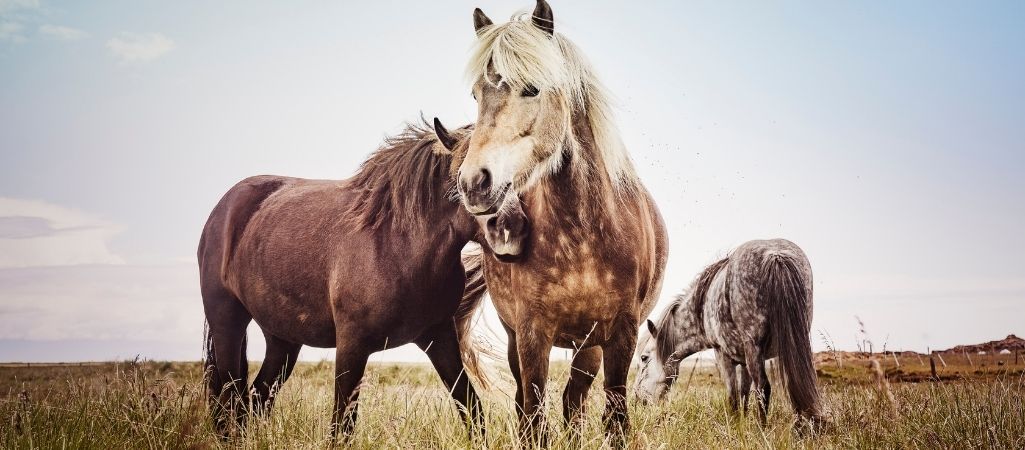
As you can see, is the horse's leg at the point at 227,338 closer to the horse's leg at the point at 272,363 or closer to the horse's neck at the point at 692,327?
the horse's leg at the point at 272,363

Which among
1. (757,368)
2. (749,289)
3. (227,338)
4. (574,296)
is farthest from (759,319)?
(227,338)

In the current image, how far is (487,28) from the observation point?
3.68 m

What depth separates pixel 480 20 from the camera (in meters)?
3.96

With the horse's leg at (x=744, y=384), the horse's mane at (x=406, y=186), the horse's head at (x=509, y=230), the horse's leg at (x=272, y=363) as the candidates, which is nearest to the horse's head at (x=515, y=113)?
the horse's head at (x=509, y=230)

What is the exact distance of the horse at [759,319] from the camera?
5285 mm

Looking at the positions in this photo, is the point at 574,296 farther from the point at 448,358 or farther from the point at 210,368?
the point at 210,368

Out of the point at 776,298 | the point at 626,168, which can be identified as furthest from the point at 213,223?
the point at 776,298

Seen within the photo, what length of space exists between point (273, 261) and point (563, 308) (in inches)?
95.6

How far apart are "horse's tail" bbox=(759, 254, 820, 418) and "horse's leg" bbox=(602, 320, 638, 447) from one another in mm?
2228

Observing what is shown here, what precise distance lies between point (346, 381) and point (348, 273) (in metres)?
0.64

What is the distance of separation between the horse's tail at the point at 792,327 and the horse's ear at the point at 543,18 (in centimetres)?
310

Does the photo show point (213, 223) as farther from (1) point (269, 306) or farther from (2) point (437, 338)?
(2) point (437, 338)

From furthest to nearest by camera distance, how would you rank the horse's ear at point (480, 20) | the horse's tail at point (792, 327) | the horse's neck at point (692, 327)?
the horse's neck at point (692, 327), the horse's tail at point (792, 327), the horse's ear at point (480, 20)

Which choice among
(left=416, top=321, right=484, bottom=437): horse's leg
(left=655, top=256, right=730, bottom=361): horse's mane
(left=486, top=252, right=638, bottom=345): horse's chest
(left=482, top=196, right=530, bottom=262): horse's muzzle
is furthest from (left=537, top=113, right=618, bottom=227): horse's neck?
(left=655, top=256, right=730, bottom=361): horse's mane
